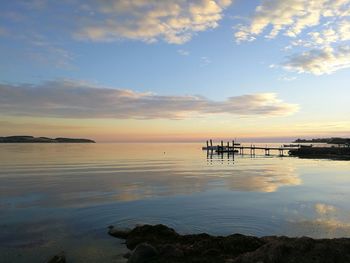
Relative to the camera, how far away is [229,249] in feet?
38.0

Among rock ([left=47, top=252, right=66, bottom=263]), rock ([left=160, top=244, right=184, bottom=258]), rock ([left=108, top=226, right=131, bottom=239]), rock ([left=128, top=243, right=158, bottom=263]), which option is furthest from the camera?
rock ([left=108, top=226, right=131, bottom=239])

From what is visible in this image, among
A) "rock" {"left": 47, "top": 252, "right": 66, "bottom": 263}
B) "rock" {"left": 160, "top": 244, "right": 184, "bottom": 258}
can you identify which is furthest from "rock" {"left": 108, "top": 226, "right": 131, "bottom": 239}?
"rock" {"left": 160, "top": 244, "right": 184, "bottom": 258}

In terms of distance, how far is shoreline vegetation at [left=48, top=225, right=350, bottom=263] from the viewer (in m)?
9.40

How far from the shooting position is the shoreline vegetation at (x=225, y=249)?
30.8 ft

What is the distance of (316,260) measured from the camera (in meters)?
9.18

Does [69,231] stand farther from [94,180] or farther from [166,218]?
[94,180]

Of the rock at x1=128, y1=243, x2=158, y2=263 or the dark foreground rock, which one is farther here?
the rock at x1=128, y1=243, x2=158, y2=263

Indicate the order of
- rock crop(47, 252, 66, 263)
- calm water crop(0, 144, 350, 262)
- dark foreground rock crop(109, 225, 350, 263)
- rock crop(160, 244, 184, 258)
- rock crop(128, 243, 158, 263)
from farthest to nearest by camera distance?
calm water crop(0, 144, 350, 262), rock crop(47, 252, 66, 263), rock crop(160, 244, 184, 258), rock crop(128, 243, 158, 263), dark foreground rock crop(109, 225, 350, 263)

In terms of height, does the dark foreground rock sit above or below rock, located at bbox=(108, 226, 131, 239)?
above

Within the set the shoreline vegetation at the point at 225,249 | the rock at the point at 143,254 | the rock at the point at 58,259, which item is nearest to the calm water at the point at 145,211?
the rock at the point at 58,259

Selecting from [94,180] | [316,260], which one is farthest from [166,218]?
[94,180]

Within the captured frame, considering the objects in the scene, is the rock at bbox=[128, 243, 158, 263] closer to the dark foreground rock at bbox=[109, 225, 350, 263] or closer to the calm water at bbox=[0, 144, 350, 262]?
the dark foreground rock at bbox=[109, 225, 350, 263]

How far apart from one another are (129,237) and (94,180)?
22.1 metres

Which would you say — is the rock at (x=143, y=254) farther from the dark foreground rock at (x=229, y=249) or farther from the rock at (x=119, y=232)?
the rock at (x=119, y=232)
